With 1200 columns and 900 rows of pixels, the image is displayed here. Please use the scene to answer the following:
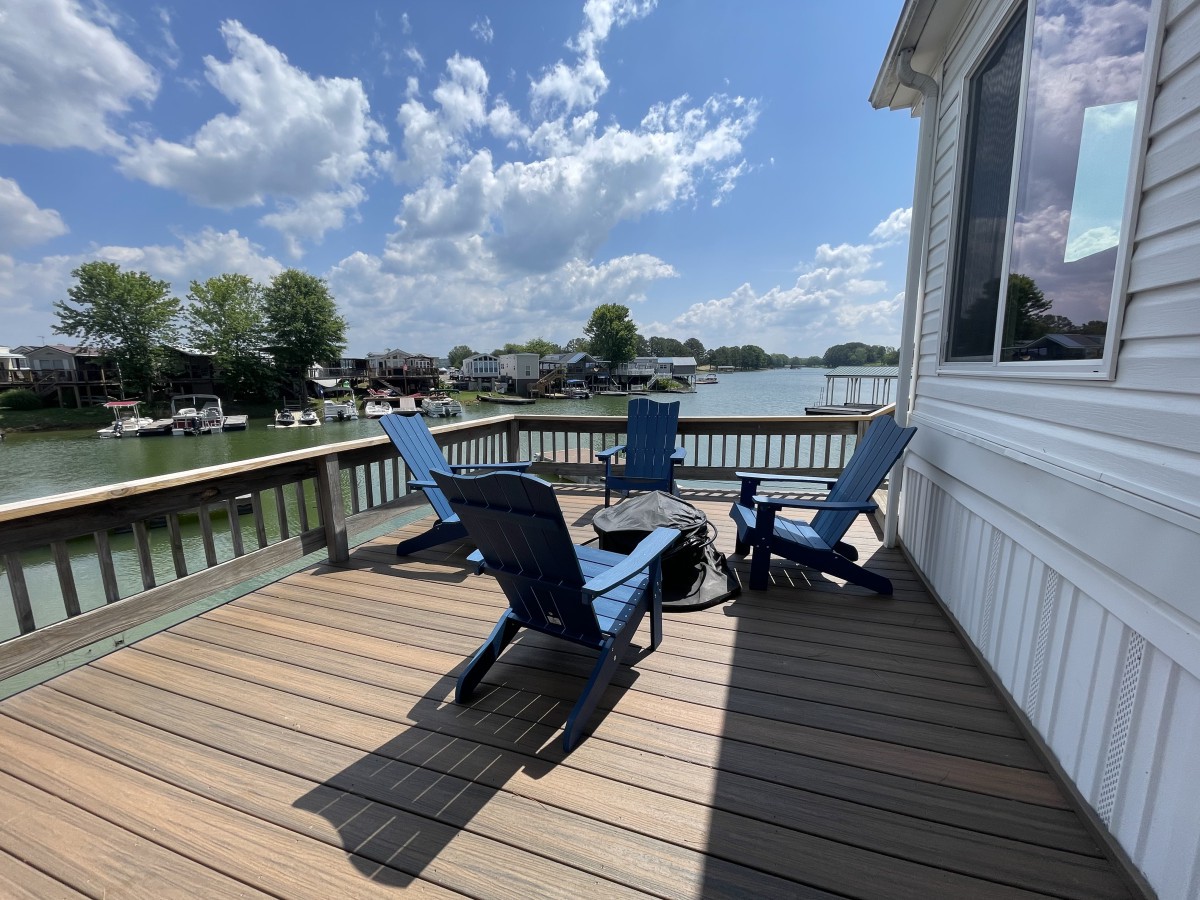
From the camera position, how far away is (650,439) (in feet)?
14.3

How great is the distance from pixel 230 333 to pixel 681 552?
49658mm

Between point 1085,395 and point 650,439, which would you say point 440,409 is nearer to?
point 650,439

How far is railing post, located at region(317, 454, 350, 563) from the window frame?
11.5 ft

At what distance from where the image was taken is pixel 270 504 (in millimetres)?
14570

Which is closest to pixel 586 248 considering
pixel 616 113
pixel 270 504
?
pixel 616 113

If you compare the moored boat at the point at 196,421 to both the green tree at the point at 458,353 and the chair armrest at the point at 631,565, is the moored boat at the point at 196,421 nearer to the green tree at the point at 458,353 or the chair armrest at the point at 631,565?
the chair armrest at the point at 631,565

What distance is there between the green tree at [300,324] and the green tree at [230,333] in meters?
1.19

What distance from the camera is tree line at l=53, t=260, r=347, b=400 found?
3641cm

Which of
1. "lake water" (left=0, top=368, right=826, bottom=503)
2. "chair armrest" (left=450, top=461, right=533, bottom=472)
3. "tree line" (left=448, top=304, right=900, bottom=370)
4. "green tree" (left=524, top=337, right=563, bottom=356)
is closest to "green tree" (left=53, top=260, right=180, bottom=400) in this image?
"lake water" (left=0, top=368, right=826, bottom=503)

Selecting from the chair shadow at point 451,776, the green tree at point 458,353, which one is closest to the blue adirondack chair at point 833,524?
the chair shadow at point 451,776

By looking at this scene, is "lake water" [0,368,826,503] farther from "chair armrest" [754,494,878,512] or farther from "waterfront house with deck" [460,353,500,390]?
"waterfront house with deck" [460,353,500,390]

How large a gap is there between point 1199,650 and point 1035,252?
1.51 metres

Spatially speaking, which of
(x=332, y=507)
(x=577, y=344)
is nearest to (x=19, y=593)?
(x=332, y=507)

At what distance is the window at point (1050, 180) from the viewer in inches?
55.2
